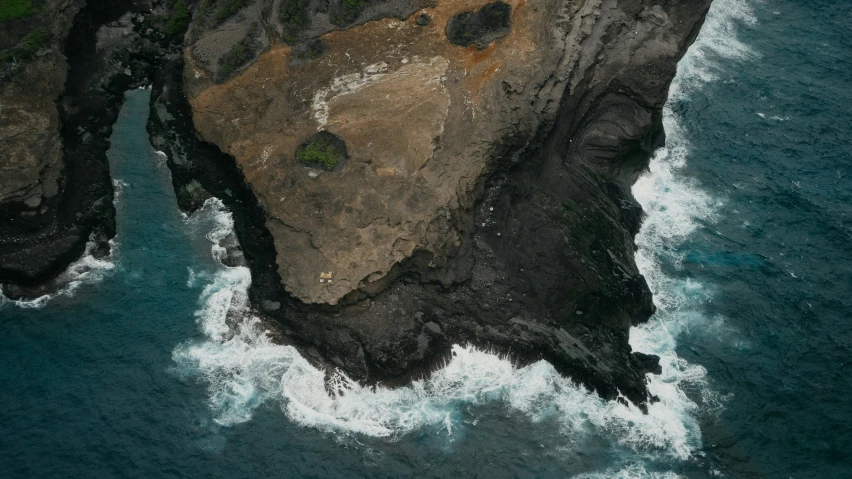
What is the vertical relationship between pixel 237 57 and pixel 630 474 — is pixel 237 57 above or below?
above

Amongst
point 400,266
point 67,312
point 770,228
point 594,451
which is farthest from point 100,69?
point 770,228

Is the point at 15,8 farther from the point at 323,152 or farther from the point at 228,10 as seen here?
the point at 323,152

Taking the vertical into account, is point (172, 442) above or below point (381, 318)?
below

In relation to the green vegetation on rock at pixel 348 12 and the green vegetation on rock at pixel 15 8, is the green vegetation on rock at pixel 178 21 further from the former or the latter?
the green vegetation on rock at pixel 348 12

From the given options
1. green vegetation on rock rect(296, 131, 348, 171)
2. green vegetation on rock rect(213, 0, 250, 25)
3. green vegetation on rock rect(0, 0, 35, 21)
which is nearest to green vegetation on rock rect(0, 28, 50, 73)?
green vegetation on rock rect(0, 0, 35, 21)

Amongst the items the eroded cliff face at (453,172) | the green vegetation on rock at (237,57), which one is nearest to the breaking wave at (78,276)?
the eroded cliff face at (453,172)

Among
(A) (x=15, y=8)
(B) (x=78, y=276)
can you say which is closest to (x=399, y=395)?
(B) (x=78, y=276)

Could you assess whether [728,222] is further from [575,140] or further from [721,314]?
[575,140]
